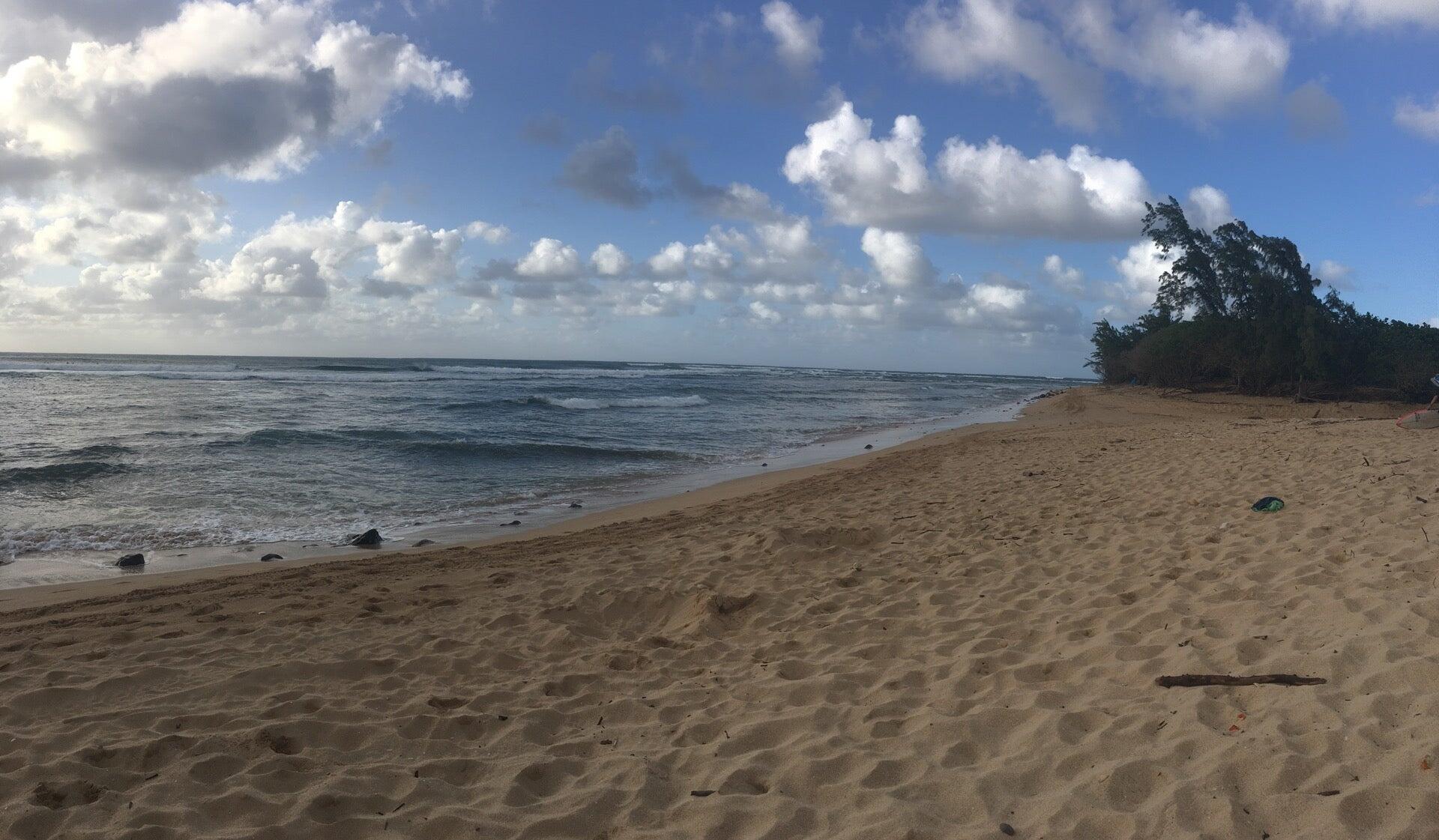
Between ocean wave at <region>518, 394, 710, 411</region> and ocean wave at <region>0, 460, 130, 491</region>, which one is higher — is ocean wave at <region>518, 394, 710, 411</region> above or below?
above

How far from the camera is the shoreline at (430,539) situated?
296 inches

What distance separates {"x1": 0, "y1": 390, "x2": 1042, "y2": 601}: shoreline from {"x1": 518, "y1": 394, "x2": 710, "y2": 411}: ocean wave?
16.0 metres

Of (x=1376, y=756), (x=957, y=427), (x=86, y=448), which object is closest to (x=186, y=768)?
(x=1376, y=756)

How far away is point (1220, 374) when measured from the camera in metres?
35.0

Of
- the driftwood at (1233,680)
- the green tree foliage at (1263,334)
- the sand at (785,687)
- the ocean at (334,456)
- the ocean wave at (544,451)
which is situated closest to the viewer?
the sand at (785,687)

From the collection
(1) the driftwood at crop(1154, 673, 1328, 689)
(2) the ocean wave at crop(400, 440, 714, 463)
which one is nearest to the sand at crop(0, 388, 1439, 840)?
(1) the driftwood at crop(1154, 673, 1328, 689)

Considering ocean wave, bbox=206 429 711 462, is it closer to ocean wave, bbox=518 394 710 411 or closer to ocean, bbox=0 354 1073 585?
ocean, bbox=0 354 1073 585

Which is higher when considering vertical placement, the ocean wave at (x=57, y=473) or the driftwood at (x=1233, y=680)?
the driftwood at (x=1233, y=680)

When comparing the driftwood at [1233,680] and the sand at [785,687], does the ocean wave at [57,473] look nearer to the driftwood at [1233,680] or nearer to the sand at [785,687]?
the sand at [785,687]

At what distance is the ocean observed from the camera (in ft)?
32.3

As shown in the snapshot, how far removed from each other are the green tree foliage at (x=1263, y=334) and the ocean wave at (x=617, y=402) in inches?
867

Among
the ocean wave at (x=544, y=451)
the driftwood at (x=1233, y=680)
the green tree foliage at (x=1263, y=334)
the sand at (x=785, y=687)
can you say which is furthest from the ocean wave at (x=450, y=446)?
the green tree foliage at (x=1263, y=334)

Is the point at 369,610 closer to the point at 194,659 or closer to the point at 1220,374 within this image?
the point at 194,659

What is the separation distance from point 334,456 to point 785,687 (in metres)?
14.1
